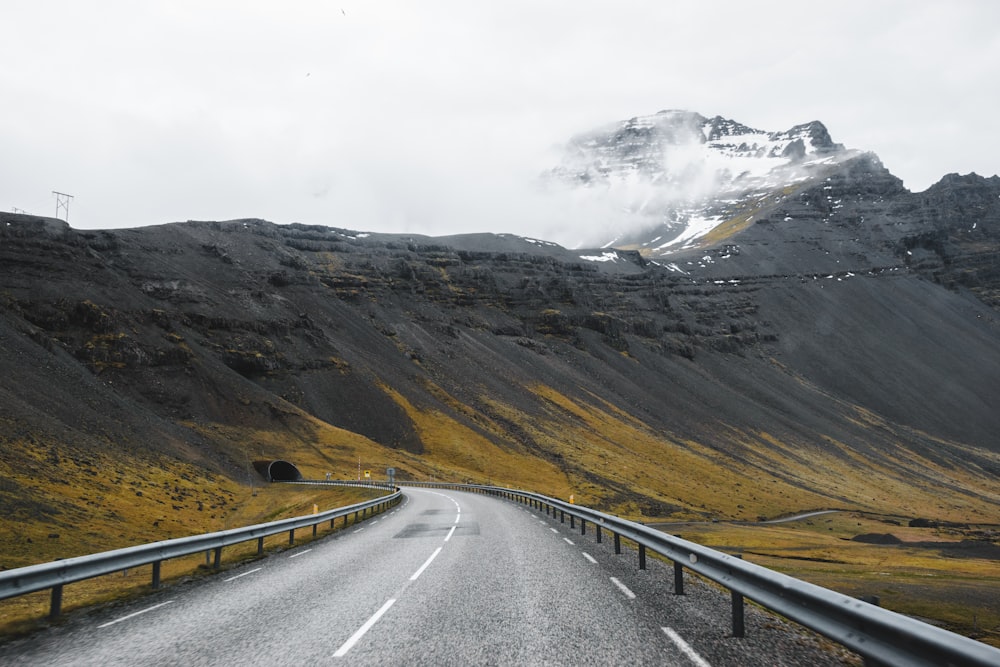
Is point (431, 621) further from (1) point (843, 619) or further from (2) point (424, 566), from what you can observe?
(2) point (424, 566)

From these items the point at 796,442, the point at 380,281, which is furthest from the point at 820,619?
the point at 380,281

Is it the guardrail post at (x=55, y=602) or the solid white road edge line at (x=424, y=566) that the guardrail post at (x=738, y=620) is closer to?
the solid white road edge line at (x=424, y=566)

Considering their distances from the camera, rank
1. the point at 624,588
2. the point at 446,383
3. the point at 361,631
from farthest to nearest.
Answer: the point at 446,383, the point at 624,588, the point at 361,631

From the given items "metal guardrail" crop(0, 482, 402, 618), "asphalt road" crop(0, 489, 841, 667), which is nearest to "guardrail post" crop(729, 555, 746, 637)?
"asphalt road" crop(0, 489, 841, 667)

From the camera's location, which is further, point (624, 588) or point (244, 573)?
point (244, 573)

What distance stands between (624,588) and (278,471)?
66.9 meters

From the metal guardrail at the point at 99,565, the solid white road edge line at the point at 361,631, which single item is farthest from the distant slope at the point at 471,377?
the solid white road edge line at the point at 361,631

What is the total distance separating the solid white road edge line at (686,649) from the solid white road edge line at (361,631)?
12.5 feet

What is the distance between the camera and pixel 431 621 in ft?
28.8

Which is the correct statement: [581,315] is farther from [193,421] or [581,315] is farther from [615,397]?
[193,421]

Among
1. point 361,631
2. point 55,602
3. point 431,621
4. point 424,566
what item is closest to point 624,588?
point 431,621

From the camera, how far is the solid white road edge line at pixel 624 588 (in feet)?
34.3

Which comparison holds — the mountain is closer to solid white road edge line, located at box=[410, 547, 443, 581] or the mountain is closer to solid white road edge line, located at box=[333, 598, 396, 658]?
solid white road edge line, located at box=[410, 547, 443, 581]

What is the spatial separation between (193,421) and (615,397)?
250 feet
